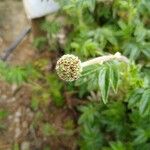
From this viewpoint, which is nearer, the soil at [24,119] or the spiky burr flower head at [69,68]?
the spiky burr flower head at [69,68]

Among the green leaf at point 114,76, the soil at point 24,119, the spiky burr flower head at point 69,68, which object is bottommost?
the soil at point 24,119

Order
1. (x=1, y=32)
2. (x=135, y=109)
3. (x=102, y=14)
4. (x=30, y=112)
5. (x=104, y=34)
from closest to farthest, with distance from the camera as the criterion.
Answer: (x=135, y=109) < (x=104, y=34) < (x=102, y=14) < (x=30, y=112) < (x=1, y=32)

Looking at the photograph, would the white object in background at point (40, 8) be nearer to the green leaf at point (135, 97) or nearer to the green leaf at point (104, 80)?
the green leaf at point (135, 97)

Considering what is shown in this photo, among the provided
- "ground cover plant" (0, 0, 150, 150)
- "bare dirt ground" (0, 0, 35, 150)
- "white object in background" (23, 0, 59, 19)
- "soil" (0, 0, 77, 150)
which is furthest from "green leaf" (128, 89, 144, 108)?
"white object in background" (23, 0, 59, 19)

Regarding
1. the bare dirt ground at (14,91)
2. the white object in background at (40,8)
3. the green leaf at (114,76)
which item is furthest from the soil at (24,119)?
the green leaf at (114,76)

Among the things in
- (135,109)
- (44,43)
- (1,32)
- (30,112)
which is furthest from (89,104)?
(1,32)

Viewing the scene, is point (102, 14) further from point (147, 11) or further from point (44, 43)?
point (44, 43)

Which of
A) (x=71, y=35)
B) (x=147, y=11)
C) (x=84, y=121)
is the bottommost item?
(x=84, y=121)
